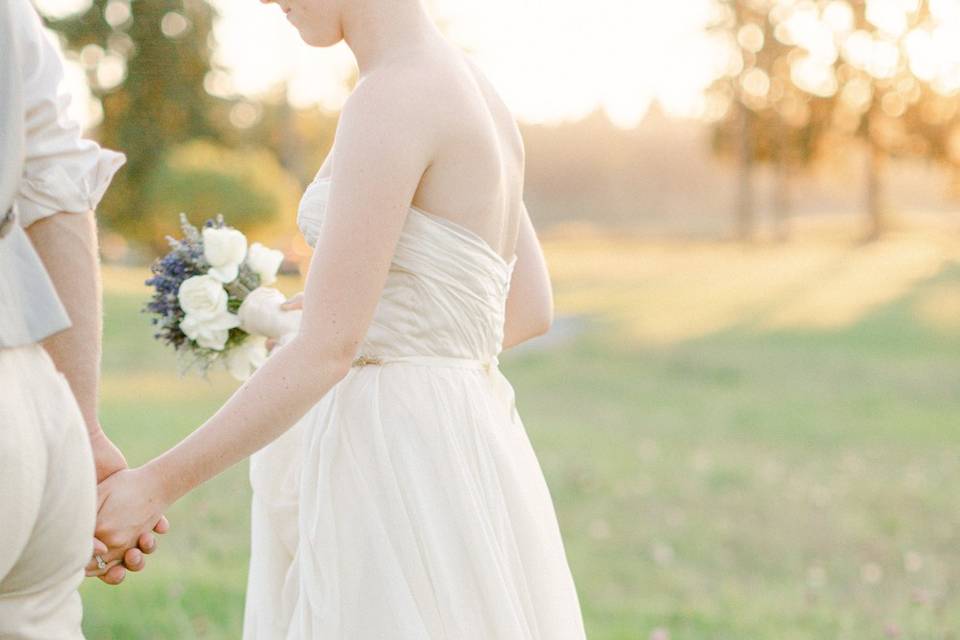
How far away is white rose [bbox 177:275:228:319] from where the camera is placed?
10.7 feet

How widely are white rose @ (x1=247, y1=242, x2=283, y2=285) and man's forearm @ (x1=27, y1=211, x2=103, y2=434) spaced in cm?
88

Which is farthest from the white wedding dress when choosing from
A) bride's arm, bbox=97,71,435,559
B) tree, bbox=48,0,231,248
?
tree, bbox=48,0,231,248

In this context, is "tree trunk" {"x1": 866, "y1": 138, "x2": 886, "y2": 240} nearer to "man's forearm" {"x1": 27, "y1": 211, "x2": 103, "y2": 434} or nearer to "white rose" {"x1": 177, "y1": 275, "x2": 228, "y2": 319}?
"white rose" {"x1": 177, "y1": 275, "x2": 228, "y2": 319}

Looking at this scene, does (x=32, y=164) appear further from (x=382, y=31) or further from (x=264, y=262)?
(x=264, y=262)

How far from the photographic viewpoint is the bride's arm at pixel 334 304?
251 centimetres

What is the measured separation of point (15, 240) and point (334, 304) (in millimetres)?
663

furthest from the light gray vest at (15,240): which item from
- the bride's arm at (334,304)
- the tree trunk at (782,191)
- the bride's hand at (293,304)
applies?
the tree trunk at (782,191)

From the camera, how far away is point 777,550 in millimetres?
7863

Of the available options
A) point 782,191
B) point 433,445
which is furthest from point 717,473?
point 782,191

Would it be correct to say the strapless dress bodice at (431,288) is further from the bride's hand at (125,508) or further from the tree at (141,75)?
the tree at (141,75)

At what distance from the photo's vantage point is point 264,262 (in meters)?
3.40

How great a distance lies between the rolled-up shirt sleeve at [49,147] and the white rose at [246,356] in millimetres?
960

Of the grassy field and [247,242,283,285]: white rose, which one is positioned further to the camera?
the grassy field

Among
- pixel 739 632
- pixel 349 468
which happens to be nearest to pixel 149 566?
pixel 739 632
